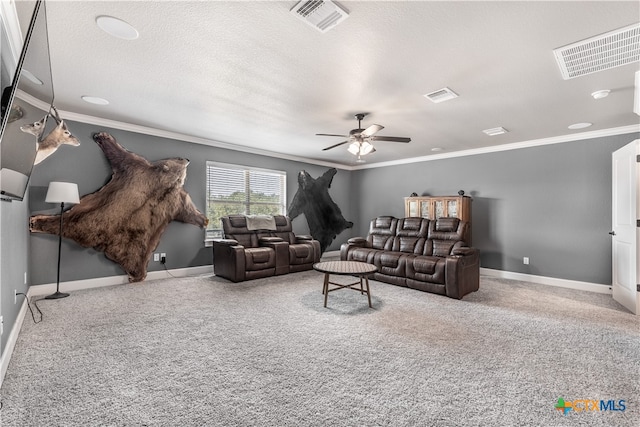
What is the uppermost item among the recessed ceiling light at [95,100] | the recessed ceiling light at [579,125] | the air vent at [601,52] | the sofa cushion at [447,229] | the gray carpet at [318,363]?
the recessed ceiling light at [95,100]

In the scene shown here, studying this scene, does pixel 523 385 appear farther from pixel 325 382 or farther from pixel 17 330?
pixel 17 330

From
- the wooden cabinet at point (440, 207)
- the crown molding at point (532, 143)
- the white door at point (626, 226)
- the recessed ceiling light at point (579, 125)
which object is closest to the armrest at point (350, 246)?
the wooden cabinet at point (440, 207)

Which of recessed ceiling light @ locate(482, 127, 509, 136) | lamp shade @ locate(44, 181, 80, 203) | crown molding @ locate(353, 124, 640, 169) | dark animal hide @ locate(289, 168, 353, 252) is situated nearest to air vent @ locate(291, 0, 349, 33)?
recessed ceiling light @ locate(482, 127, 509, 136)

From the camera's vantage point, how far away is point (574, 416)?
64.2 inches

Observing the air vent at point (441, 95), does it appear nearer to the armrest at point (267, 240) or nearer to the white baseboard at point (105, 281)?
the armrest at point (267, 240)

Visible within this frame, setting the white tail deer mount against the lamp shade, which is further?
the lamp shade

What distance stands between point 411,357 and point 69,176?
4.96m

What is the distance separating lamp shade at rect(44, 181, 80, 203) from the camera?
369 cm

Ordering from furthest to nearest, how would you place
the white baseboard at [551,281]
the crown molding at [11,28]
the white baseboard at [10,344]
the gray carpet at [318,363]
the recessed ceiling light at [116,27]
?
the white baseboard at [551,281] < the recessed ceiling light at [116,27] < the white baseboard at [10,344] < the crown molding at [11,28] < the gray carpet at [318,363]

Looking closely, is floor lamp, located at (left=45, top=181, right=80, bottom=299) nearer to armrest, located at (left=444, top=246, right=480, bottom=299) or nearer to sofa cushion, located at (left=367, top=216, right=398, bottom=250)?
sofa cushion, located at (left=367, top=216, right=398, bottom=250)

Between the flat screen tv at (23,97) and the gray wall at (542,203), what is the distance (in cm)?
633

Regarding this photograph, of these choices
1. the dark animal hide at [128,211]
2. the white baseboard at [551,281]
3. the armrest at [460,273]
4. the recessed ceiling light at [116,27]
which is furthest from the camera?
the white baseboard at [551,281]

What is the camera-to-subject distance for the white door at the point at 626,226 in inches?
132

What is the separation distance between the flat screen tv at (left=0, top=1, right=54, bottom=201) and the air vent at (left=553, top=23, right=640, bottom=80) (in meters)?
3.39
